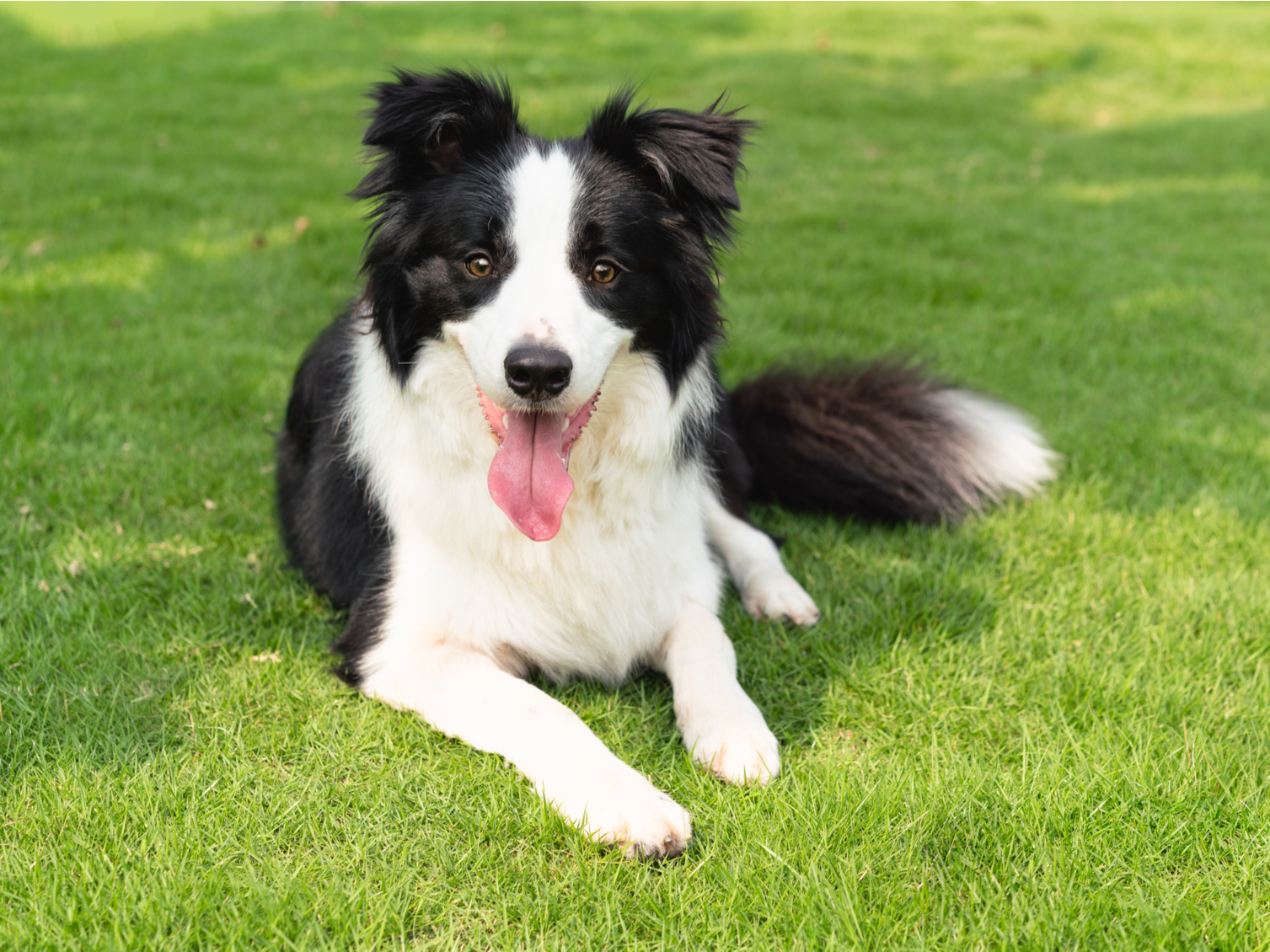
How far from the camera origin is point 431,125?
2.76 meters

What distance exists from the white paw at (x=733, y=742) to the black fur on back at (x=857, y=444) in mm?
1553

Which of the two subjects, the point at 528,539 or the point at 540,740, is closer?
the point at 540,740

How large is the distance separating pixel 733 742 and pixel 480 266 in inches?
57.6

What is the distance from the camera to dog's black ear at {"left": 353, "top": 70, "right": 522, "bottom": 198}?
2734 mm

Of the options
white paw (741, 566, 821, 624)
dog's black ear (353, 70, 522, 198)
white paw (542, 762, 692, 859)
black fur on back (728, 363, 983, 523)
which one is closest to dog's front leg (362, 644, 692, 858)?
white paw (542, 762, 692, 859)

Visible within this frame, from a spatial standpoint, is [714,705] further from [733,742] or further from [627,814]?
[627,814]

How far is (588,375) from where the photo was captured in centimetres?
258

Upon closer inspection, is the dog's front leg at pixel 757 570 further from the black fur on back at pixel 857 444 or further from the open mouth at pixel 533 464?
the open mouth at pixel 533 464

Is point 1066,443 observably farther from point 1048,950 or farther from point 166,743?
point 166,743

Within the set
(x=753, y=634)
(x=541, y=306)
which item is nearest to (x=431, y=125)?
(x=541, y=306)

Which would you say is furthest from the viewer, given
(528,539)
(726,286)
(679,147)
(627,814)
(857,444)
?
(726,286)

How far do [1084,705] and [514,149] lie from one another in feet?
7.74

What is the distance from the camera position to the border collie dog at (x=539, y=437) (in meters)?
2.63

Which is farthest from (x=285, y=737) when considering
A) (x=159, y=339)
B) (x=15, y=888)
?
(x=159, y=339)
